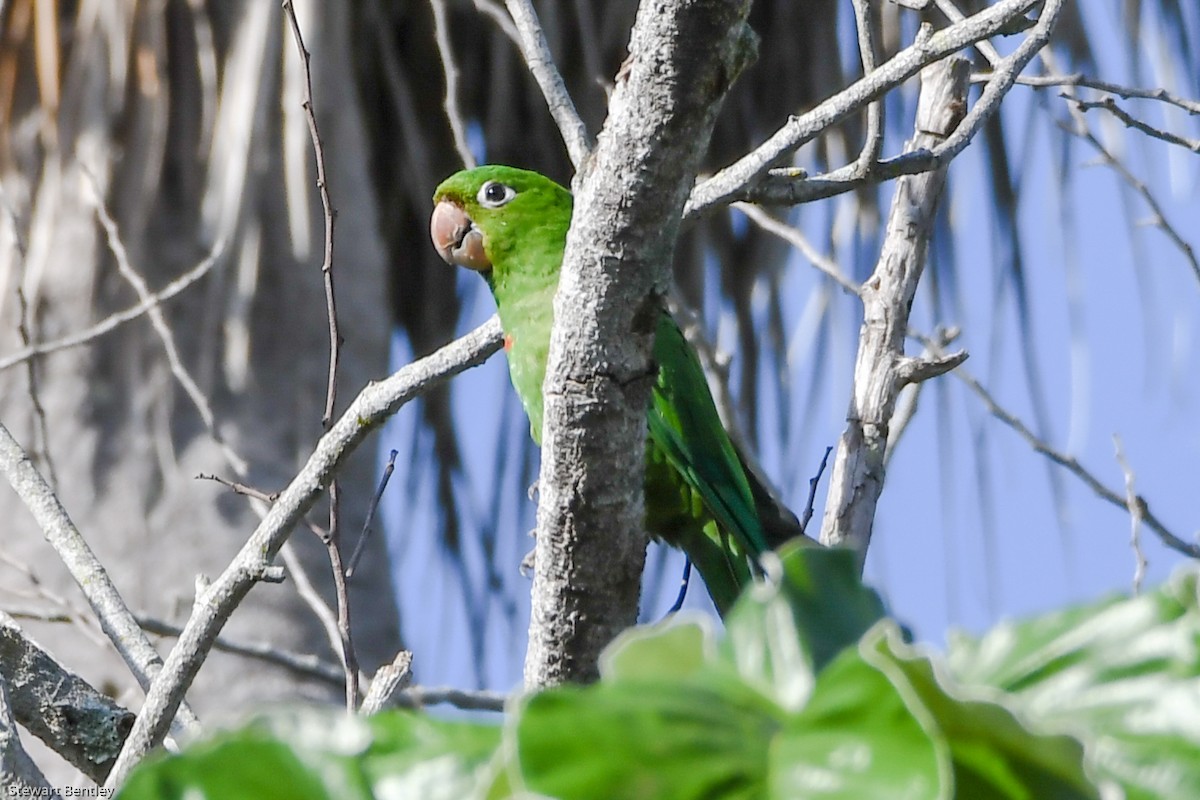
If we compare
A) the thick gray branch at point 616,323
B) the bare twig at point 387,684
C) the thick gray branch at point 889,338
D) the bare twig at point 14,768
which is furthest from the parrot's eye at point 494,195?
the bare twig at point 14,768

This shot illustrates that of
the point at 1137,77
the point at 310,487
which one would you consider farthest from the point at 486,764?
the point at 1137,77

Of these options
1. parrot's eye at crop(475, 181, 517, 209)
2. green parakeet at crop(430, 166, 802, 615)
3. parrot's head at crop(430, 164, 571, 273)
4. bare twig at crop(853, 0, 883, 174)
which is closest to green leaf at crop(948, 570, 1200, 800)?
bare twig at crop(853, 0, 883, 174)

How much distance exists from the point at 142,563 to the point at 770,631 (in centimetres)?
375

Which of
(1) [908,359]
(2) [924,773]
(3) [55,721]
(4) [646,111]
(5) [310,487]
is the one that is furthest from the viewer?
(1) [908,359]

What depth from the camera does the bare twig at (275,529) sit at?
1633mm

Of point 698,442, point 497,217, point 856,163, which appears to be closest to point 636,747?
point 856,163

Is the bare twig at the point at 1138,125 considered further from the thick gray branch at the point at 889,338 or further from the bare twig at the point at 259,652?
the bare twig at the point at 259,652

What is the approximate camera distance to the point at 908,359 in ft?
7.06

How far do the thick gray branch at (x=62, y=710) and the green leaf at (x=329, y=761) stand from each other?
1.23m

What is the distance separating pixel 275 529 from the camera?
5.92 feet

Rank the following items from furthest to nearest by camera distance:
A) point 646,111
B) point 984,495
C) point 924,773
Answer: point 984,495, point 646,111, point 924,773

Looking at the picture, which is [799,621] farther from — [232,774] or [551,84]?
[551,84]

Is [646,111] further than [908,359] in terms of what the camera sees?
No

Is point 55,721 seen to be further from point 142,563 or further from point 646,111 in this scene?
point 142,563
